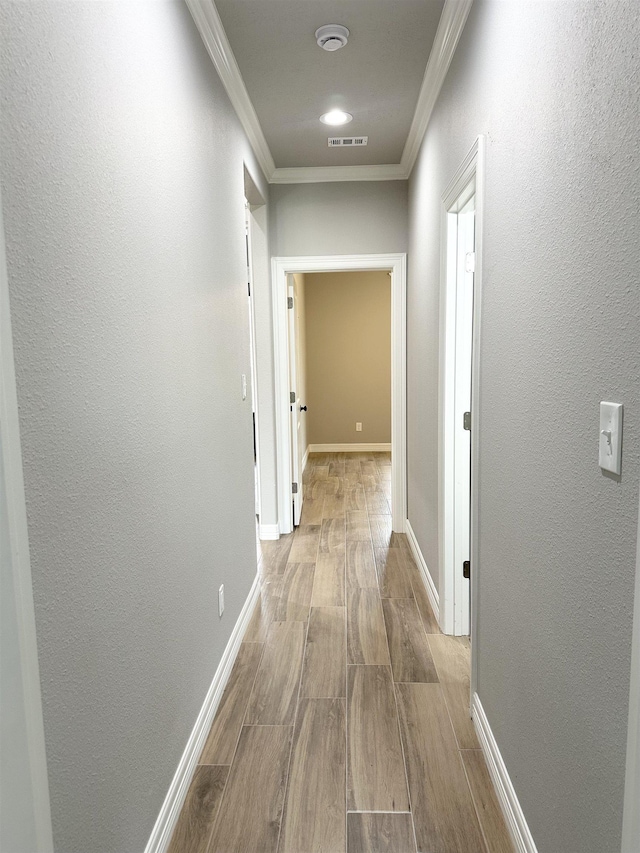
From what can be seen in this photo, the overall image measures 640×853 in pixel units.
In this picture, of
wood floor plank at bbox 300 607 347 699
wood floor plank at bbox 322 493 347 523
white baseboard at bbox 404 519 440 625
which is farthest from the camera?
wood floor plank at bbox 322 493 347 523

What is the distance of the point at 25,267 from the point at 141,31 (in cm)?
92

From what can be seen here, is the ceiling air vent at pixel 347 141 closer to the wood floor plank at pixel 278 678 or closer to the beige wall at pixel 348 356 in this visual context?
the wood floor plank at pixel 278 678

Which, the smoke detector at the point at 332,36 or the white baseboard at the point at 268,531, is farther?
the white baseboard at the point at 268,531

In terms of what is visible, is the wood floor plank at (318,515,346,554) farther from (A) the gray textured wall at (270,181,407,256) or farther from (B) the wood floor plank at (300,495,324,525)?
(A) the gray textured wall at (270,181,407,256)

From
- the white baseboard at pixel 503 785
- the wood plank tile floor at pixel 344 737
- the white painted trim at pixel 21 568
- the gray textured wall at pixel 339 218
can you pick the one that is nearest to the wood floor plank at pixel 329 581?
the wood plank tile floor at pixel 344 737

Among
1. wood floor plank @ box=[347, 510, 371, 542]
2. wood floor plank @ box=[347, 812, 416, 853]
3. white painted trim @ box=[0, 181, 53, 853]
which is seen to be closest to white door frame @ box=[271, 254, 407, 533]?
wood floor plank @ box=[347, 510, 371, 542]

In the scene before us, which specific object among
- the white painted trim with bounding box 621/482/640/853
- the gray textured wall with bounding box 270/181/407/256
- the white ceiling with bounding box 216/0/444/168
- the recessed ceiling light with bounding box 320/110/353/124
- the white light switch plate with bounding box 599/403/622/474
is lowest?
the white painted trim with bounding box 621/482/640/853

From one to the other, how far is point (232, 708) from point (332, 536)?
2.10 meters

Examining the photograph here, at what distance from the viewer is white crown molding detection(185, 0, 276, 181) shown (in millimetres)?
1995

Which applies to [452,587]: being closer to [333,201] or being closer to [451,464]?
[451,464]

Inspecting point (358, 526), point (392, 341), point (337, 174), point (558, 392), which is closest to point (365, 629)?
point (358, 526)

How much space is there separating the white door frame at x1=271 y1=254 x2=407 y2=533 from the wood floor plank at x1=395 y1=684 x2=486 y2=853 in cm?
210

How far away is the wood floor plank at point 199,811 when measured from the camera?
61.9 inches

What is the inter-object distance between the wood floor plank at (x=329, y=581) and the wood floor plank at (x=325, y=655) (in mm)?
90
